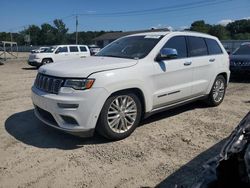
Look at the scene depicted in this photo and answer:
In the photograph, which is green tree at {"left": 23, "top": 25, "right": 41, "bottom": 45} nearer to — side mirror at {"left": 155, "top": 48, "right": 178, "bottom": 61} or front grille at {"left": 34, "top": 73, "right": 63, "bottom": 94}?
front grille at {"left": 34, "top": 73, "right": 63, "bottom": 94}


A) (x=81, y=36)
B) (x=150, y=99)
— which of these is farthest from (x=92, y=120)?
(x=81, y=36)

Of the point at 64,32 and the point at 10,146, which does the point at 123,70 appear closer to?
the point at 10,146

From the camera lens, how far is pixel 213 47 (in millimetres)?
6492

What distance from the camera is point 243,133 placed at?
191cm

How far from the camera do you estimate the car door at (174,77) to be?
4922 millimetres

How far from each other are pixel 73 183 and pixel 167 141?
183cm

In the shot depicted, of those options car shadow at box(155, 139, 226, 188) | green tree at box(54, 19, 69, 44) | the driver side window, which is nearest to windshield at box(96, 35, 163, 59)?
car shadow at box(155, 139, 226, 188)

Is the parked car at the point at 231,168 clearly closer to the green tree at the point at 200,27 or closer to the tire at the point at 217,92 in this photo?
the tire at the point at 217,92

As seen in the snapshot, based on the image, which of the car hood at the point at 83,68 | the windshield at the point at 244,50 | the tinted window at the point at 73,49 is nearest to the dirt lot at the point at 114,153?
the car hood at the point at 83,68

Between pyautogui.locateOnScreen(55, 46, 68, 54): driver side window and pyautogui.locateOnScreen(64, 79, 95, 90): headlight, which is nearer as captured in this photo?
pyautogui.locateOnScreen(64, 79, 95, 90): headlight

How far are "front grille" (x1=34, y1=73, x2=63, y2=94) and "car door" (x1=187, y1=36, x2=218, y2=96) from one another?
2.81 metres

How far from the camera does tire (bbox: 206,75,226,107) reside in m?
6.48

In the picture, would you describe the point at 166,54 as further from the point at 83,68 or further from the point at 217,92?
the point at 217,92

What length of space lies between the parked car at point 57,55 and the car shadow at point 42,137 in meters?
13.9
